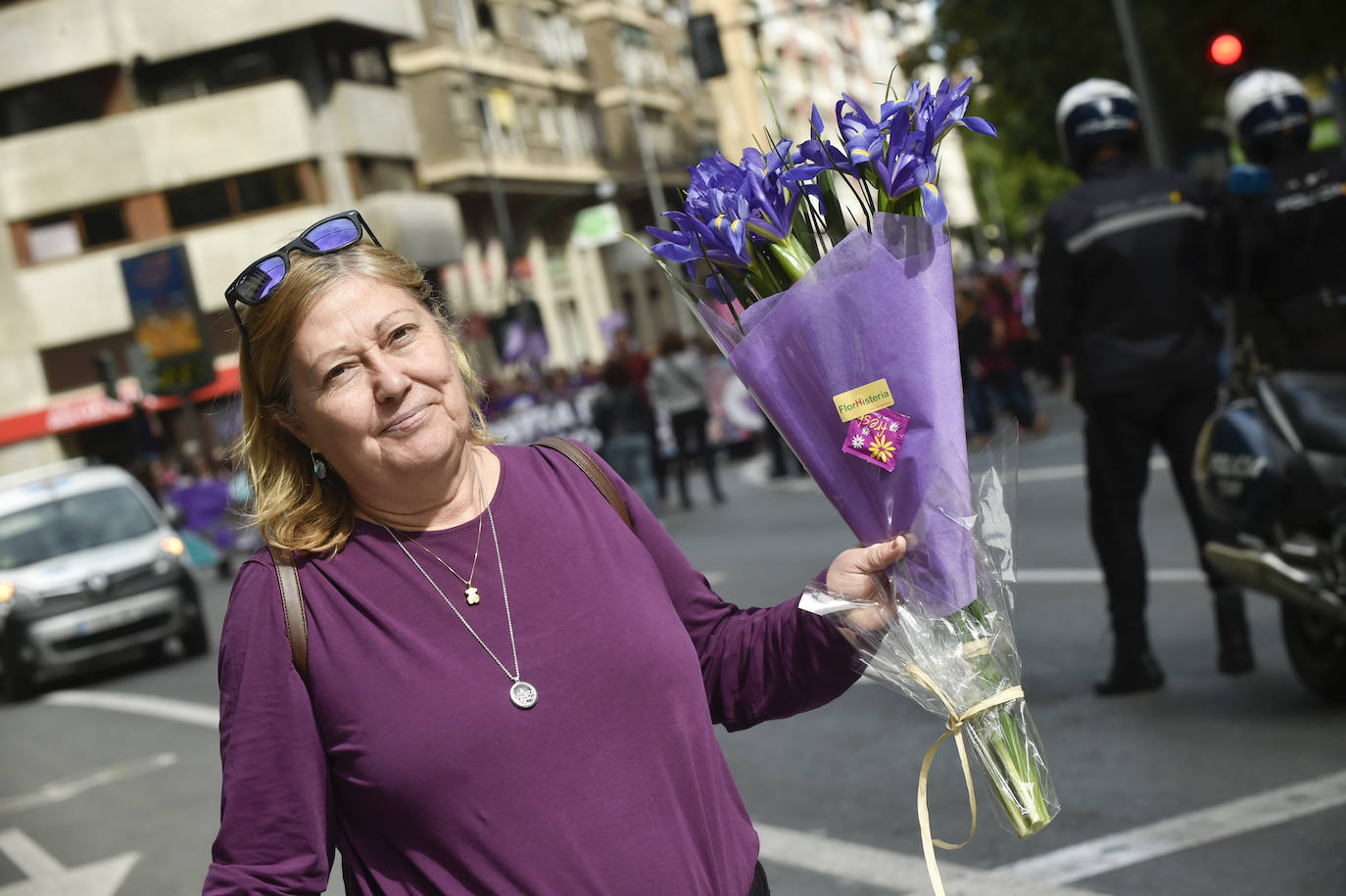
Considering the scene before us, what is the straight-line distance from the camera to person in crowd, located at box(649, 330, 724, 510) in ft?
64.8

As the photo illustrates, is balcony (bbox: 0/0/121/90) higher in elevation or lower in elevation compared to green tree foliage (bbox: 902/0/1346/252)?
higher

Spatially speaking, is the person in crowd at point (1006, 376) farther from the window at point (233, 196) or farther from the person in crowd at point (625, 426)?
the window at point (233, 196)

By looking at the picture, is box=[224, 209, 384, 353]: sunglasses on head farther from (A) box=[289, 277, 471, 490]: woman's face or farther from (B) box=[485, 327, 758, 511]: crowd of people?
(B) box=[485, 327, 758, 511]: crowd of people

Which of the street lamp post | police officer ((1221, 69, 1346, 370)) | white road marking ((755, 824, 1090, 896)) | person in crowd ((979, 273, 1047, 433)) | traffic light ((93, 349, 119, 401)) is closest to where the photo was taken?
white road marking ((755, 824, 1090, 896))

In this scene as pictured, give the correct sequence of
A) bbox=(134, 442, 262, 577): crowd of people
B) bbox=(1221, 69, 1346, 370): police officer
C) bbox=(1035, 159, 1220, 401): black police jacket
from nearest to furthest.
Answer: bbox=(1221, 69, 1346, 370): police officer → bbox=(1035, 159, 1220, 401): black police jacket → bbox=(134, 442, 262, 577): crowd of people

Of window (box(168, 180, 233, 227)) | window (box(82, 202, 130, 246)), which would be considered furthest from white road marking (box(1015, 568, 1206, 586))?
window (box(82, 202, 130, 246))

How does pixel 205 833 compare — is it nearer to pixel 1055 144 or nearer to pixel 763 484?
pixel 763 484

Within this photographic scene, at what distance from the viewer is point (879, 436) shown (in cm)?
237

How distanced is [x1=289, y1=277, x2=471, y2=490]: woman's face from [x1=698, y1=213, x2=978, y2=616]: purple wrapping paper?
43 centimetres

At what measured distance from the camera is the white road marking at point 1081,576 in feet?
28.7

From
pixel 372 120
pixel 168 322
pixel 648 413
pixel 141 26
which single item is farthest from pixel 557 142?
pixel 648 413

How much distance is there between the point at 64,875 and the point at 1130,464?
5.01 m

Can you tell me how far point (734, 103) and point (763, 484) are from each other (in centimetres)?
5230

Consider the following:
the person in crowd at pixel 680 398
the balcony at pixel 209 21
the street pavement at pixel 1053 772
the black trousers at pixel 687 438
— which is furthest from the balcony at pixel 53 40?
the street pavement at pixel 1053 772
